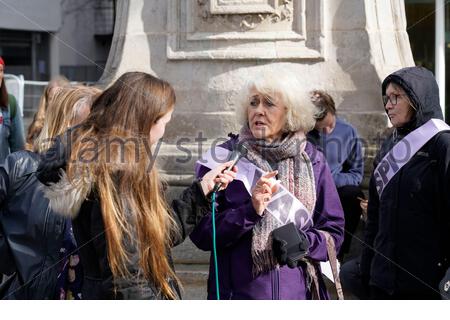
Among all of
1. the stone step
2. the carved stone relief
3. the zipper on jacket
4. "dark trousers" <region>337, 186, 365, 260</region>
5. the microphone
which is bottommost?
the stone step

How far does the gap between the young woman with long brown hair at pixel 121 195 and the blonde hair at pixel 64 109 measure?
1086mm

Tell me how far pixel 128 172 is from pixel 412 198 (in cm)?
147

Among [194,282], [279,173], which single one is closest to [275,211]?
[279,173]

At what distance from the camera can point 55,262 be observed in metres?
4.02

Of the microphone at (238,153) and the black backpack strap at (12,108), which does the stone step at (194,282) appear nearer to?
the microphone at (238,153)

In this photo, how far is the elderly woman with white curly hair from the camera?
4.25 m

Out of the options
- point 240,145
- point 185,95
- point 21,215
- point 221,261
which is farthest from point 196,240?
point 185,95

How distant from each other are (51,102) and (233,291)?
51.8 inches

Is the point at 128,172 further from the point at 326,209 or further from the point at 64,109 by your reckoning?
the point at 64,109

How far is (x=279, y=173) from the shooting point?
438 centimetres

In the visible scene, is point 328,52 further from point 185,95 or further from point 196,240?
point 196,240

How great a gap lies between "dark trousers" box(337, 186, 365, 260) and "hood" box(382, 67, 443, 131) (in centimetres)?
→ 150

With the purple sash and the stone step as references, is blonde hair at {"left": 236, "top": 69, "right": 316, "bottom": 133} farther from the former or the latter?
the stone step

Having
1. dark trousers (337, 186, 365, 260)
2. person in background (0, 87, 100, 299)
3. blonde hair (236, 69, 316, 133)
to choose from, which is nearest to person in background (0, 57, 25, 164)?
dark trousers (337, 186, 365, 260)
